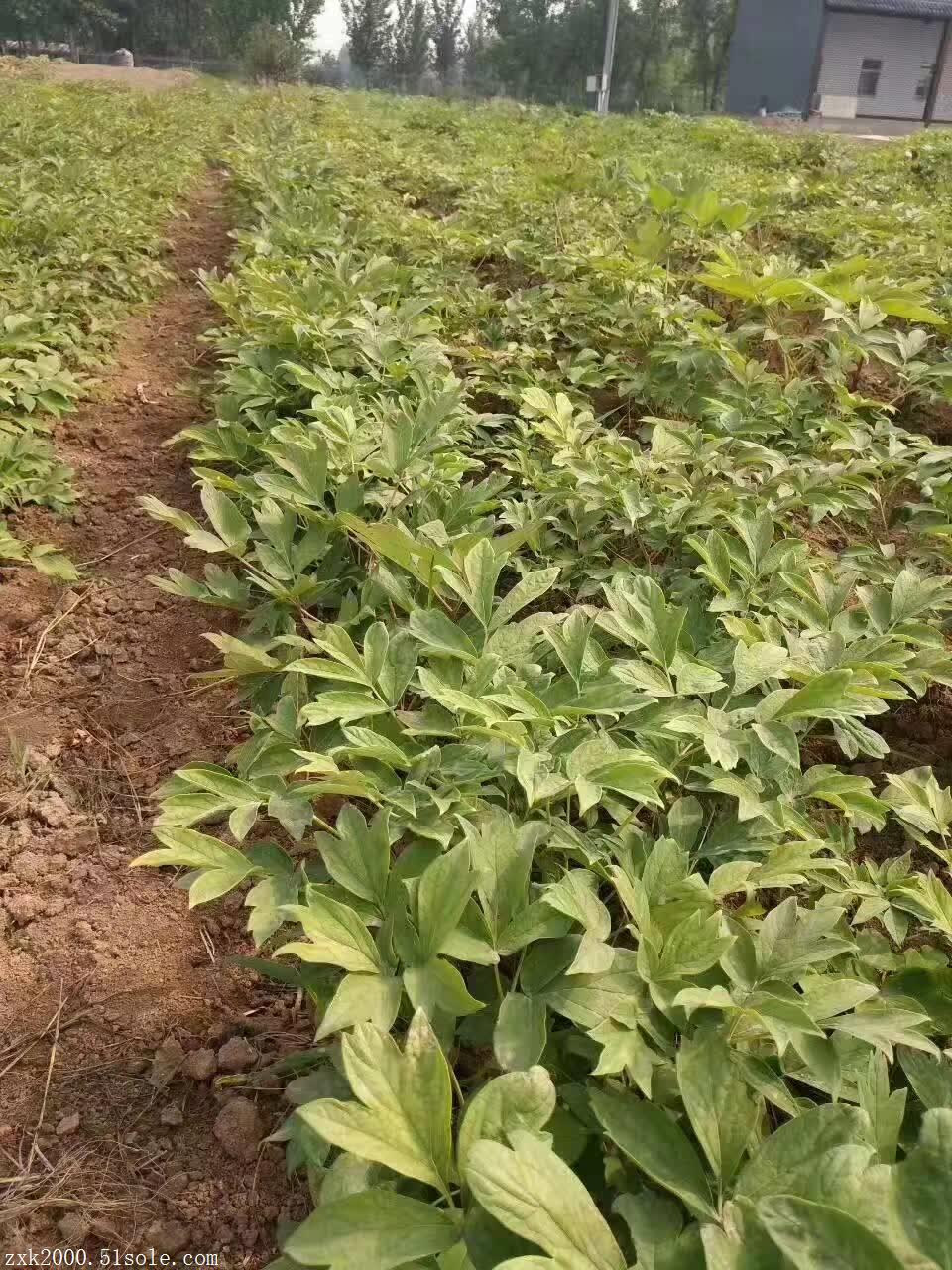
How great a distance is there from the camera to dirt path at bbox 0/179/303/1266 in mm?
1250

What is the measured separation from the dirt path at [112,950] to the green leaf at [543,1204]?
51cm

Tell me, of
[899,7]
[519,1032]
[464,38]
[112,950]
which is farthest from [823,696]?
[464,38]

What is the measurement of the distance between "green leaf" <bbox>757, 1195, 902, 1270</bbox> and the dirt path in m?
0.73

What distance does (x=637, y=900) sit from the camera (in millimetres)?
1226

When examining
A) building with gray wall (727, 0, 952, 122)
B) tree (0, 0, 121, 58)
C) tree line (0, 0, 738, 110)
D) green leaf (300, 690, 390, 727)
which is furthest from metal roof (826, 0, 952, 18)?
green leaf (300, 690, 390, 727)

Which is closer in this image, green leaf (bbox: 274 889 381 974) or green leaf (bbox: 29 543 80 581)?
green leaf (bbox: 274 889 381 974)

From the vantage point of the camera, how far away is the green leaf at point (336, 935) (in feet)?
3.68

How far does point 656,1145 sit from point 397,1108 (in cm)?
29

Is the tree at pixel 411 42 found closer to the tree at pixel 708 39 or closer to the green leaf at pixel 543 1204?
the tree at pixel 708 39

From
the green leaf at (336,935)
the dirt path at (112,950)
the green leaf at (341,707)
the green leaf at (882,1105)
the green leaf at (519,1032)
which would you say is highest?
the green leaf at (341,707)

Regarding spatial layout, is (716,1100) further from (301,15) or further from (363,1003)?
→ (301,15)

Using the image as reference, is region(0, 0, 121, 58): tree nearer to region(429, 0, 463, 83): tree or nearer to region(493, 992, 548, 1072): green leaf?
region(429, 0, 463, 83): tree

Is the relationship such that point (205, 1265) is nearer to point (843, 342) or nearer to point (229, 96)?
point (843, 342)

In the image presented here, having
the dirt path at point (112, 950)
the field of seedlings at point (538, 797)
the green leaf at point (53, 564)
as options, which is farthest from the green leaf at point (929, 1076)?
the green leaf at point (53, 564)
